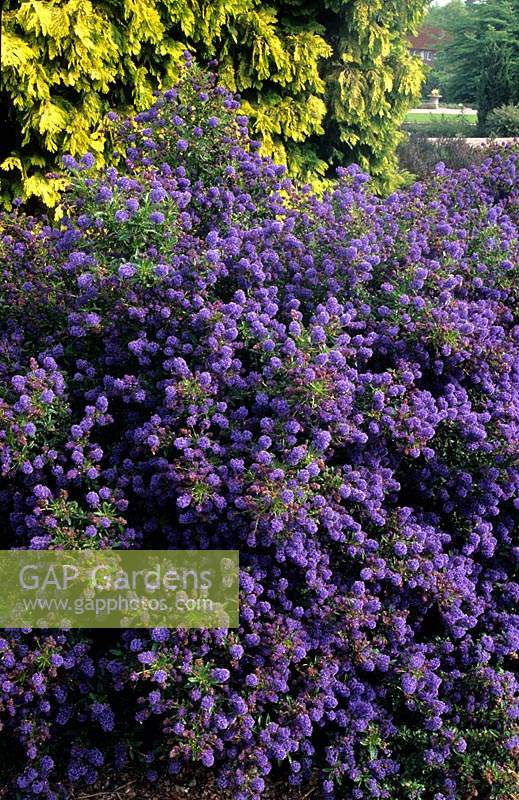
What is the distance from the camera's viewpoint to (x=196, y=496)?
8.36ft

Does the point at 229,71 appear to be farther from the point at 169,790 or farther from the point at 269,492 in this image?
the point at 169,790

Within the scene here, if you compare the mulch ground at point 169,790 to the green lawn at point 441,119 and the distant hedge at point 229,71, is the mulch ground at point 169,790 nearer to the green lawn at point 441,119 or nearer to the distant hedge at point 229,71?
the distant hedge at point 229,71

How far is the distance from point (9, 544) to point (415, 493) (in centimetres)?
157

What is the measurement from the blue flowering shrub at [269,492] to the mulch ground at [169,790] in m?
0.05

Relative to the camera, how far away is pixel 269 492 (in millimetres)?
2459

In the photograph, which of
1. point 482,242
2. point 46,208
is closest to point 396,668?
point 482,242

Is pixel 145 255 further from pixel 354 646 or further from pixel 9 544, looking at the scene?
pixel 354 646

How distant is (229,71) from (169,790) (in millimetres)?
4801

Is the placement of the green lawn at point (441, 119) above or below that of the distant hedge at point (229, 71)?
below

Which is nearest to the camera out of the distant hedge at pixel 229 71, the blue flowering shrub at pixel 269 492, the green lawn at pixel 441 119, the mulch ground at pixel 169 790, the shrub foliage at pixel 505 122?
the blue flowering shrub at pixel 269 492

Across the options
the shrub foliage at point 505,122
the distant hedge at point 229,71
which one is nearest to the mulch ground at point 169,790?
the distant hedge at point 229,71

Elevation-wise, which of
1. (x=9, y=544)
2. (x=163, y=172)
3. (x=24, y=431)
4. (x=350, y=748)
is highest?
(x=163, y=172)

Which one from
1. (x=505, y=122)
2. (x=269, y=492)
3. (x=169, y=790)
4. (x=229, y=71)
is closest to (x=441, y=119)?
(x=505, y=122)

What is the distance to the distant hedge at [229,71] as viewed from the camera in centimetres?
464
